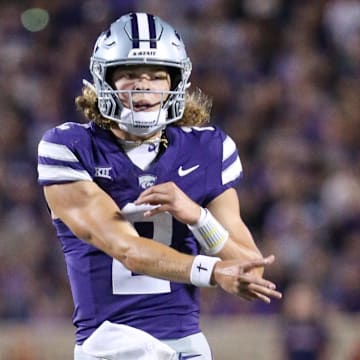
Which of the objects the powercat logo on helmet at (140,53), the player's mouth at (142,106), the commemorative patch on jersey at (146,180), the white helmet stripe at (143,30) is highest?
the white helmet stripe at (143,30)

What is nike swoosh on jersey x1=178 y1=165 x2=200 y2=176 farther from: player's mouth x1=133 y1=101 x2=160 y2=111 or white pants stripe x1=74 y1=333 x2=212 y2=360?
white pants stripe x1=74 y1=333 x2=212 y2=360

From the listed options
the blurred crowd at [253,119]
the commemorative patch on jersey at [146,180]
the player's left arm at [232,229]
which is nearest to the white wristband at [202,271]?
the player's left arm at [232,229]

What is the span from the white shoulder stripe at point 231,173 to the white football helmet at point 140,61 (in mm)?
225

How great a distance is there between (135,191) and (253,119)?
4828 millimetres

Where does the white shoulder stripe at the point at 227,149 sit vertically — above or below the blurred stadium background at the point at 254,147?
above

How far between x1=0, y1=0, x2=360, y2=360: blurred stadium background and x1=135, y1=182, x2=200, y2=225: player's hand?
3.51 metres

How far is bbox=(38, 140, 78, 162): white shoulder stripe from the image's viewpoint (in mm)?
3500

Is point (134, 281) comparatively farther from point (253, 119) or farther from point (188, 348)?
point (253, 119)

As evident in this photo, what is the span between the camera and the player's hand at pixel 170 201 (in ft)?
10.8

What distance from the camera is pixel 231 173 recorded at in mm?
3711

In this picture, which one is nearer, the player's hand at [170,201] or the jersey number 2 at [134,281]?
the player's hand at [170,201]

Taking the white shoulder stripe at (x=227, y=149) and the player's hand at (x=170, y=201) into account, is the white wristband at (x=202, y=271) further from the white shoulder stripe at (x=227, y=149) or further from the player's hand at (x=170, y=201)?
the white shoulder stripe at (x=227, y=149)

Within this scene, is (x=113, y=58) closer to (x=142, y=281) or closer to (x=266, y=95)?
(x=142, y=281)

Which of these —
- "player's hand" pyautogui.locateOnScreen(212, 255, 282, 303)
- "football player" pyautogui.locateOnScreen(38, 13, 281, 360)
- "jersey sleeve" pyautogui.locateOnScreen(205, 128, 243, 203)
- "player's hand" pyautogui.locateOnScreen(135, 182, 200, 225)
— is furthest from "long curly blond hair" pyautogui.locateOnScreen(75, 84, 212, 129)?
"player's hand" pyautogui.locateOnScreen(212, 255, 282, 303)
